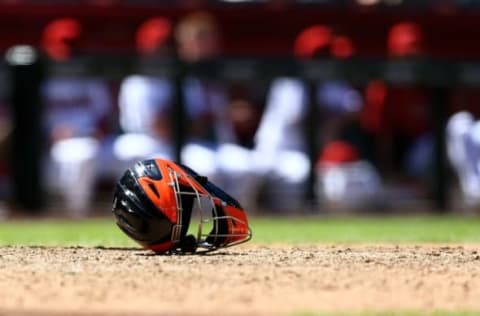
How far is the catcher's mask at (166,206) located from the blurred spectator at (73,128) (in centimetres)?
594

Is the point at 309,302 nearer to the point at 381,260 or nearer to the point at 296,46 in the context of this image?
the point at 381,260

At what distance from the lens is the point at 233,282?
5.07 meters

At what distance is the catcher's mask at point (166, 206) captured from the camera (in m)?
5.79

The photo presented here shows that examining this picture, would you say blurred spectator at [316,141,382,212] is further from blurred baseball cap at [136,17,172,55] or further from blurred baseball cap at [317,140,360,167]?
blurred baseball cap at [136,17,172,55]

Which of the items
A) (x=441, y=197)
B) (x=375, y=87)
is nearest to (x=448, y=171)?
(x=441, y=197)

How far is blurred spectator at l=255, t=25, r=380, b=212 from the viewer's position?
478 inches

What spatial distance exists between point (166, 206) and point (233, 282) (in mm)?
844

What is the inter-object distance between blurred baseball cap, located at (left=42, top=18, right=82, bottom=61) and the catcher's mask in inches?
260

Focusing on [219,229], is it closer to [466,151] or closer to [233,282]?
[233,282]

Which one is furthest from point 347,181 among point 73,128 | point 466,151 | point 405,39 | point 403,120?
point 73,128

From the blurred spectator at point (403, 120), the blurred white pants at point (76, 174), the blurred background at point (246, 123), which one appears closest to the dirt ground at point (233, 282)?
the blurred white pants at point (76, 174)

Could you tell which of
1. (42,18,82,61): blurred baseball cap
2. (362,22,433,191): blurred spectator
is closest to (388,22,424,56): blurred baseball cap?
(362,22,433,191): blurred spectator

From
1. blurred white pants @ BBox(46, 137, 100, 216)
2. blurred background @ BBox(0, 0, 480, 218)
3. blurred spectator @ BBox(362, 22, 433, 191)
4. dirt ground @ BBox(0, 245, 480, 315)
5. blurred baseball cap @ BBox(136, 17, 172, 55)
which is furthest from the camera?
blurred baseball cap @ BBox(136, 17, 172, 55)

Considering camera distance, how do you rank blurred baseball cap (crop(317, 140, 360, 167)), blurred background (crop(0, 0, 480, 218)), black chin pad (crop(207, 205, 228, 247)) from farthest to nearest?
blurred baseball cap (crop(317, 140, 360, 167)) < blurred background (crop(0, 0, 480, 218)) < black chin pad (crop(207, 205, 228, 247))
